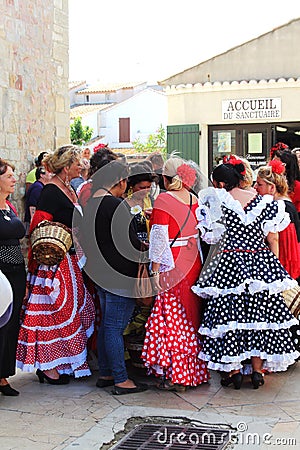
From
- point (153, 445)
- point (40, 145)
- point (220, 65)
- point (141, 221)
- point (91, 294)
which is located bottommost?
point (153, 445)

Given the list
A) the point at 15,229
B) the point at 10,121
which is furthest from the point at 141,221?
the point at 10,121

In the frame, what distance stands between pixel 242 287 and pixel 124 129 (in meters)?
40.9

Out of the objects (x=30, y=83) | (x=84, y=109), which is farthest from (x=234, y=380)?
(x=84, y=109)

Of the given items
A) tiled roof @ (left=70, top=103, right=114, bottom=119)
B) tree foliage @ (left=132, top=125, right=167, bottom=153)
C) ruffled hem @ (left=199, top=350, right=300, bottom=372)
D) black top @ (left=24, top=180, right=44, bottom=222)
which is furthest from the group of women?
tiled roof @ (left=70, top=103, right=114, bottom=119)

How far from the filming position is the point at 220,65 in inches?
536

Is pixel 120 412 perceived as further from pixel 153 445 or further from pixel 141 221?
pixel 141 221

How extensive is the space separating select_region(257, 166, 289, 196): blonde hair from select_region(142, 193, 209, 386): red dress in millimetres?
774

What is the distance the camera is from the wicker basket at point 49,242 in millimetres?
5066

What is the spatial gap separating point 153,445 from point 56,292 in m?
1.51

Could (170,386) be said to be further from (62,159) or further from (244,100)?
(244,100)

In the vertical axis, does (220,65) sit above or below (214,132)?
above

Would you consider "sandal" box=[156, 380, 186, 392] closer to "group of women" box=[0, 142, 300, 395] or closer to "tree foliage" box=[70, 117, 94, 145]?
"group of women" box=[0, 142, 300, 395]

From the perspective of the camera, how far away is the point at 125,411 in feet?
15.2

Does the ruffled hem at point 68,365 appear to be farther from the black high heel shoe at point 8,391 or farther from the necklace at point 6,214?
the necklace at point 6,214
